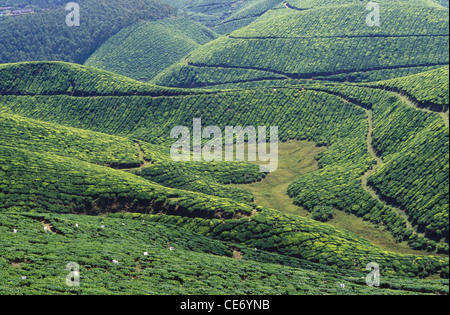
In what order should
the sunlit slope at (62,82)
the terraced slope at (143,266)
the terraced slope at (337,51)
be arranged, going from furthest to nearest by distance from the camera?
the terraced slope at (337,51) → the sunlit slope at (62,82) → the terraced slope at (143,266)

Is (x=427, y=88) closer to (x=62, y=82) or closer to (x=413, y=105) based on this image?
(x=413, y=105)

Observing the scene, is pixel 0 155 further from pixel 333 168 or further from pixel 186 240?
pixel 333 168

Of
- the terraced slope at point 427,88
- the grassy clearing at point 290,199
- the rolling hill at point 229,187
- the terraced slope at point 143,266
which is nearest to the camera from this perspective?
the terraced slope at point 143,266

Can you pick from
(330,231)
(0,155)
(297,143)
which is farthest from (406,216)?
(0,155)

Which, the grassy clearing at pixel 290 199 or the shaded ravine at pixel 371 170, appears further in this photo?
the shaded ravine at pixel 371 170

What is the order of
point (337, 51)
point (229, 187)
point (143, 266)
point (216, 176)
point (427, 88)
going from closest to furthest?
1. point (143, 266)
2. point (229, 187)
3. point (216, 176)
4. point (427, 88)
5. point (337, 51)

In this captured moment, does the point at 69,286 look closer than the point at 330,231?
Yes

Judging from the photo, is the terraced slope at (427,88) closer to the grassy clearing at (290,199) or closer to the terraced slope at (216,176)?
the terraced slope at (216,176)

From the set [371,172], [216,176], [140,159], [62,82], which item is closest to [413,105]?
[371,172]

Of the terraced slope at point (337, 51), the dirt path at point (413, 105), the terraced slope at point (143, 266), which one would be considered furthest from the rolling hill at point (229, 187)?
Answer: the terraced slope at point (337, 51)
